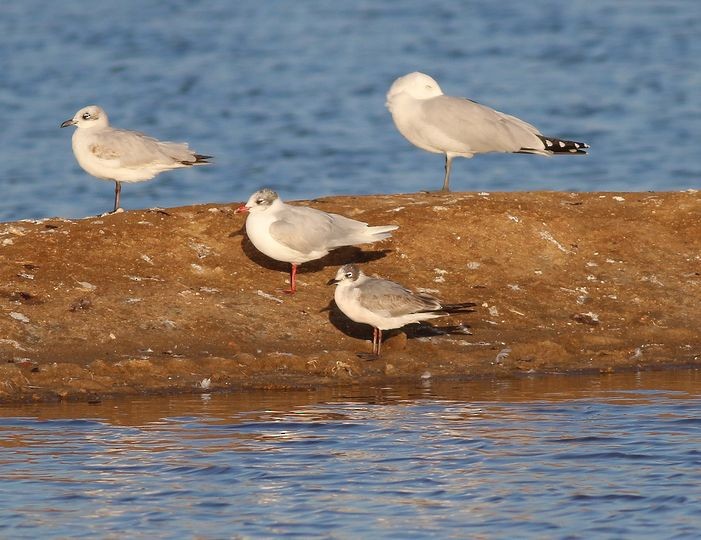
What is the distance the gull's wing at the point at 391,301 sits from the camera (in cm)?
1123

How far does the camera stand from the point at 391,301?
36.8 feet

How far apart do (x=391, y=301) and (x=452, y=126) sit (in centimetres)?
343

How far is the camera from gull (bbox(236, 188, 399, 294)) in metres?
12.0

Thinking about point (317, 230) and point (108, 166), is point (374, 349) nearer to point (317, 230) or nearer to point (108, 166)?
point (317, 230)

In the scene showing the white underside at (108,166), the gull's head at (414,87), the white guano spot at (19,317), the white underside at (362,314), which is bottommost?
the white guano spot at (19,317)

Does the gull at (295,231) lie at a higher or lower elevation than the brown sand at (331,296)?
higher

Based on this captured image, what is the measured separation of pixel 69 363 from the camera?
428 inches

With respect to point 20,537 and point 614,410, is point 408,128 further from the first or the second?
point 20,537

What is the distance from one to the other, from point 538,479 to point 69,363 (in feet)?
12.2

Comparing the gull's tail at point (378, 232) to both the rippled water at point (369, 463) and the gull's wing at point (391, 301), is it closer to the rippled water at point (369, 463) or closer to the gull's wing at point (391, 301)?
the gull's wing at point (391, 301)

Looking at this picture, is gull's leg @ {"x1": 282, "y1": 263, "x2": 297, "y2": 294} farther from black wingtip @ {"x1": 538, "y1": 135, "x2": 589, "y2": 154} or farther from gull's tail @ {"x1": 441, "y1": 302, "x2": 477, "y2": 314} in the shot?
black wingtip @ {"x1": 538, "y1": 135, "x2": 589, "y2": 154}

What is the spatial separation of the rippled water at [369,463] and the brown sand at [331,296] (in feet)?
1.28

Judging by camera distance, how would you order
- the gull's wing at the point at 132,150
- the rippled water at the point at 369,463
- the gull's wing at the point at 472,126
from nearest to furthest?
the rippled water at the point at 369,463 < the gull's wing at the point at 132,150 < the gull's wing at the point at 472,126

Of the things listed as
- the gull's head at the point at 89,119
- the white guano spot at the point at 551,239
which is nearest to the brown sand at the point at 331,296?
the white guano spot at the point at 551,239
